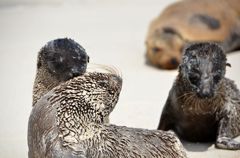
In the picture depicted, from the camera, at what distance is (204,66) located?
137 inches

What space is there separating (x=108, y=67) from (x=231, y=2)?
12.4ft

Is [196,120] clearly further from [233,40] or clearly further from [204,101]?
[233,40]

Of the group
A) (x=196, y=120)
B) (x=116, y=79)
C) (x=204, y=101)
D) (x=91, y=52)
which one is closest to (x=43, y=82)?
(x=116, y=79)

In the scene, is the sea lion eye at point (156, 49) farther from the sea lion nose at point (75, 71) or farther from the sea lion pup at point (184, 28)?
the sea lion nose at point (75, 71)

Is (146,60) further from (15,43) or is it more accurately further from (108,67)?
(108,67)

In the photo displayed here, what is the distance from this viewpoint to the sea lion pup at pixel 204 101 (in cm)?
346

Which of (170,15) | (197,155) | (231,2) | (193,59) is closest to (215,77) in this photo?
(193,59)

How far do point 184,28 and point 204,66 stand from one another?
2208mm

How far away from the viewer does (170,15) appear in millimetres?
5879

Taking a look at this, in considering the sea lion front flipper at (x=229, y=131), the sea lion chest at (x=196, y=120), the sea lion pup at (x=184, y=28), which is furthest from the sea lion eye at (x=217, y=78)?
the sea lion pup at (x=184, y=28)

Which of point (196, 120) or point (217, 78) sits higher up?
point (217, 78)

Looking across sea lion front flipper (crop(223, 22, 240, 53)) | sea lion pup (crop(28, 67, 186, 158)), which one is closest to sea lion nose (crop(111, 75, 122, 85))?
sea lion pup (crop(28, 67, 186, 158))

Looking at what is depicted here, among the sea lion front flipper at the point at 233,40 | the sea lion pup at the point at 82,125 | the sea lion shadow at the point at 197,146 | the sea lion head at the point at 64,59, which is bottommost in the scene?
the sea lion shadow at the point at 197,146

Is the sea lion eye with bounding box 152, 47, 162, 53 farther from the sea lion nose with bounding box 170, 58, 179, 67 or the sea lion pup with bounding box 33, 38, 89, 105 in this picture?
the sea lion pup with bounding box 33, 38, 89, 105
